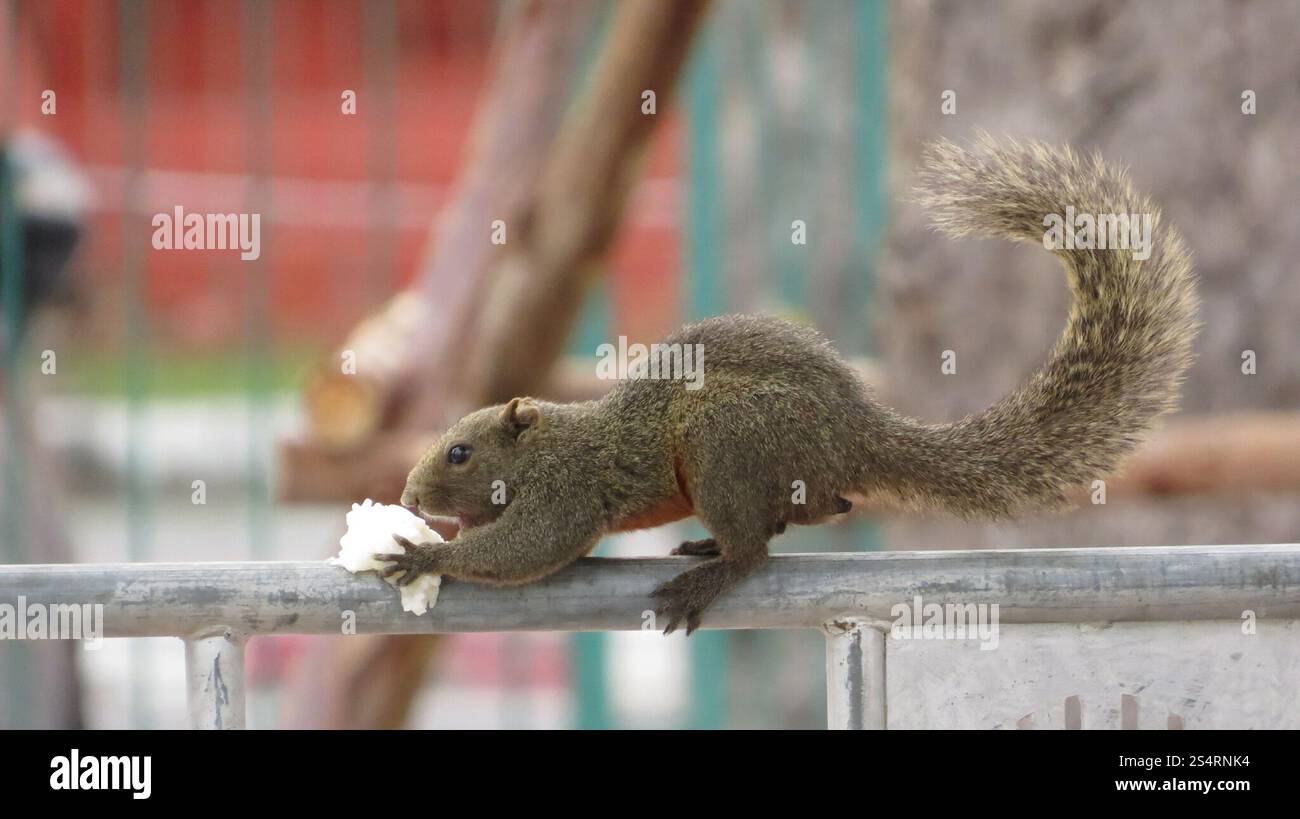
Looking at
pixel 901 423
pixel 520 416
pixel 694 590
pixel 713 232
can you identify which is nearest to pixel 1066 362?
pixel 901 423

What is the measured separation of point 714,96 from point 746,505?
11.1ft

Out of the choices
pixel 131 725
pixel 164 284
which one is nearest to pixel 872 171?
pixel 131 725

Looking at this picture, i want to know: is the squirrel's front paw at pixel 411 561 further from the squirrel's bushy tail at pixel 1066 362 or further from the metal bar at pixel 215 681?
the squirrel's bushy tail at pixel 1066 362

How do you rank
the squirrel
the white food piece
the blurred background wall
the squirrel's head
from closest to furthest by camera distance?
1. the white food piece
2. the squirrel
3. the squirrel's head
4. the blurred background wall

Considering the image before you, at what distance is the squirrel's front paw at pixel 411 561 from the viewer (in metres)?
1.58

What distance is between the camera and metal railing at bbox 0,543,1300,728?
143 cm

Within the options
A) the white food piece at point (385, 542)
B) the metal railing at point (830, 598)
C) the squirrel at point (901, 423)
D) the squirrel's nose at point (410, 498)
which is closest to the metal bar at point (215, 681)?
the metal railing at point (830, 598)

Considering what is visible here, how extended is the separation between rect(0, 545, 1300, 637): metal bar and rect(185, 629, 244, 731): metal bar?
20 mm

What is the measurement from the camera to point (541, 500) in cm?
189

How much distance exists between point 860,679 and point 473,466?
0.75 meters

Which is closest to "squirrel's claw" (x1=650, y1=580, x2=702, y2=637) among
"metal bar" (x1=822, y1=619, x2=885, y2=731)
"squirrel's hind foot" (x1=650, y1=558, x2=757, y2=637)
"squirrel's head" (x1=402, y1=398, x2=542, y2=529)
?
"squirrel's hind foot" (x1=650, y1=558, x2=757, y2=637)

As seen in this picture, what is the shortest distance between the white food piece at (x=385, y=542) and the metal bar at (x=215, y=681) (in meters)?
0.18

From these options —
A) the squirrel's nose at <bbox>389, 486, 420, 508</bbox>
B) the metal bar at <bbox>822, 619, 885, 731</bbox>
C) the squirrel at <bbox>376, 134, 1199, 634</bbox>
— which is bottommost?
the metal bar at <bbox>822, 619, 885, 731</bbox>

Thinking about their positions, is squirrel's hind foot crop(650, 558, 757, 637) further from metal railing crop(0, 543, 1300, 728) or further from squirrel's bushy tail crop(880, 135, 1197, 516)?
squirrel's bushy tail crop(880, 135, 1197, 516)
